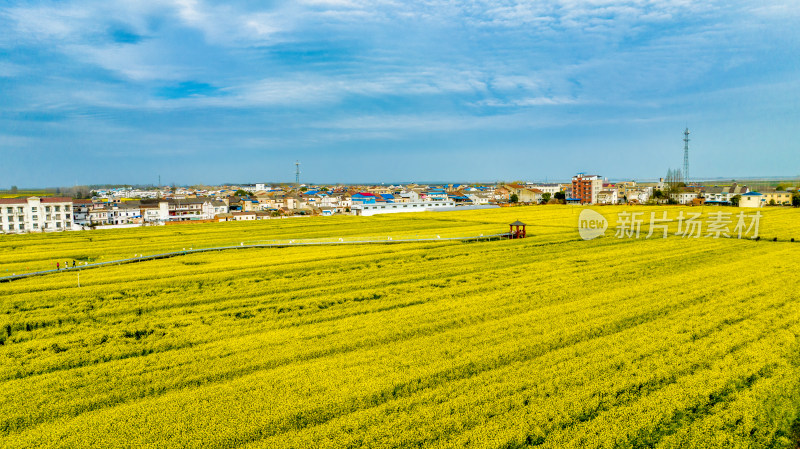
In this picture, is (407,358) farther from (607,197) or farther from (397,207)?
(607,197)

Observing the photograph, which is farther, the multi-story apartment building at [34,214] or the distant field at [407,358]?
the multi-story apartment building at [34,214]

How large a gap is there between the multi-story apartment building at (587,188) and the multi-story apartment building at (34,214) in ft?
256

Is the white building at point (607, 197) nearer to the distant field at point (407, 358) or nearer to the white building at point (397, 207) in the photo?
the white building at point (397, 207)

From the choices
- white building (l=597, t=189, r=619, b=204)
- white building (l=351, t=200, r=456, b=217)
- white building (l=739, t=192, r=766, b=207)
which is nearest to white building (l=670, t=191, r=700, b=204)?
white building (l=597, t=189, r=619, b=204)

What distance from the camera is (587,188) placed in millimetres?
91938

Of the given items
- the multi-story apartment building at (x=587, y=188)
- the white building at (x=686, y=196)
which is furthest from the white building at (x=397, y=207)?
the white building at (x=686, y=196)

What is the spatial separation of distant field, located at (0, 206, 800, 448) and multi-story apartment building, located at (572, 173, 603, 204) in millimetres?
76973

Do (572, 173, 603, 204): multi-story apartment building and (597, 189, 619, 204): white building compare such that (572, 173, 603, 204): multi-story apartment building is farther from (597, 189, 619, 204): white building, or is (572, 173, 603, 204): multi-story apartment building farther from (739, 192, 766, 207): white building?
(739, 192, 766, 207): white building

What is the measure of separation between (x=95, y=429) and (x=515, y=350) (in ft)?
21.7

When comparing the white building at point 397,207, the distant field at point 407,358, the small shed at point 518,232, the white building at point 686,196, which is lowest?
the distant field at point 407,358

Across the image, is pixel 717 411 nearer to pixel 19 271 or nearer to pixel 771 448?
pixel 771 448

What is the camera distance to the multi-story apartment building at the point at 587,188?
89688 mm

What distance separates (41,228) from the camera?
45.7 metres

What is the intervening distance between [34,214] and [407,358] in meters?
51.5
